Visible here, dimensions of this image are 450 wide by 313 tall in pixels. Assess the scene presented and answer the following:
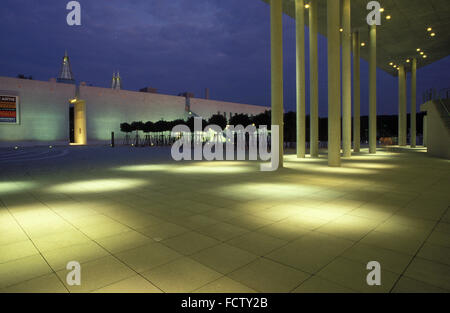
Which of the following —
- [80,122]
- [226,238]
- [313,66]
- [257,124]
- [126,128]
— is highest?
[313,66]

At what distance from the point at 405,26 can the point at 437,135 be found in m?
9.24

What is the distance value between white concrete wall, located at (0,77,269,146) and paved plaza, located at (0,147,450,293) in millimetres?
34804

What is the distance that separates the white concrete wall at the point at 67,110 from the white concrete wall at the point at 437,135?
4021 centimetres

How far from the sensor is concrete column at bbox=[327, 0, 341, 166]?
14172 millimetres

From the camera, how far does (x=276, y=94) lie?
1420cm

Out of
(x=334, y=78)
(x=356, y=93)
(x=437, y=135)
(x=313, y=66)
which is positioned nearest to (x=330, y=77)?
(x=334, y=78)

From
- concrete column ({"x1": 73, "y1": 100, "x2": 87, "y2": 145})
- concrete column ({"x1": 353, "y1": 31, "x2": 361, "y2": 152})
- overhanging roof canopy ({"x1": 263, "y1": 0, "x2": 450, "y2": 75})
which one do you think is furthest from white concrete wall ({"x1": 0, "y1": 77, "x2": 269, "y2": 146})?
concrete column ({"x1": 353, "y1": 31, "x2": 361, "y2": 152})

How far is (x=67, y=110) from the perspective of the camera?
4097 cm

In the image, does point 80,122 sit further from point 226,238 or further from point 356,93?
point 226,238

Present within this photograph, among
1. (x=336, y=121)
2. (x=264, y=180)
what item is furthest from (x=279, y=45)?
(x=264, y=180)

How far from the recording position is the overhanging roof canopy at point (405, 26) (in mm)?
19047

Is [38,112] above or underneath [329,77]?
above
